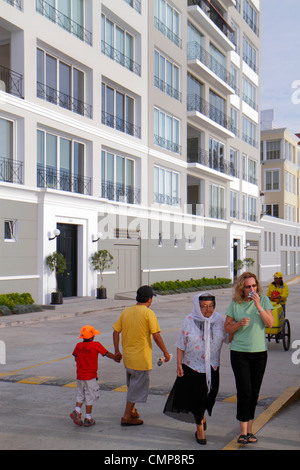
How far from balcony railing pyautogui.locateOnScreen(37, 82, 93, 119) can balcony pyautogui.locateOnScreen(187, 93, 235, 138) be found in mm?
11288

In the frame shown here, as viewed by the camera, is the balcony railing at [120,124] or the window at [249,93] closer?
the balcony railing at [120,124]

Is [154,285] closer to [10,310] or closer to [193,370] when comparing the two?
[10,310]

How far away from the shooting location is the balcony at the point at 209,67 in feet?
120

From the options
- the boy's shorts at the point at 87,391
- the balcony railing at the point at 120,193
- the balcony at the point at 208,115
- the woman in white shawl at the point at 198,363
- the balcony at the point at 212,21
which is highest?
the balcony at the point at 212,21

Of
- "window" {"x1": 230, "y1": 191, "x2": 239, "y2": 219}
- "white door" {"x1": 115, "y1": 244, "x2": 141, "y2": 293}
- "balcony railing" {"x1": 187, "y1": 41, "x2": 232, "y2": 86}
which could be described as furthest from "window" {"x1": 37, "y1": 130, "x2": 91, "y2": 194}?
"window" {"x1": 230, "y1": 191, "x2": 239, "y2": 219}

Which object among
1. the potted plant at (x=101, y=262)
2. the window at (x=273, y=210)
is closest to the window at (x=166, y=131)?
the potted plant at (x=101, y=262)

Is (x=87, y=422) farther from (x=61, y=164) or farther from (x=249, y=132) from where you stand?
(x=249, y=132)

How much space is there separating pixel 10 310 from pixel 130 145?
1261 cm

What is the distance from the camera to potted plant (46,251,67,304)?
22.5 m

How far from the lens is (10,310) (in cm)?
1977

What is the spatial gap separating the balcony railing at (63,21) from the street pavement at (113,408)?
14.5 m

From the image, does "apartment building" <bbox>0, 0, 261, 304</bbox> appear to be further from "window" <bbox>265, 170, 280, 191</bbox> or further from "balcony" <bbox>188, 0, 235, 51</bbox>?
"window" <bbox>265, 170, 280, 191</bbox>

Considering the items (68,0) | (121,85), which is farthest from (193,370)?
(121,85)

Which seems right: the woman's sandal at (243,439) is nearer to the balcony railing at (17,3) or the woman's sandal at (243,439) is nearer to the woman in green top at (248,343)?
the woman in green top at (248,343)
